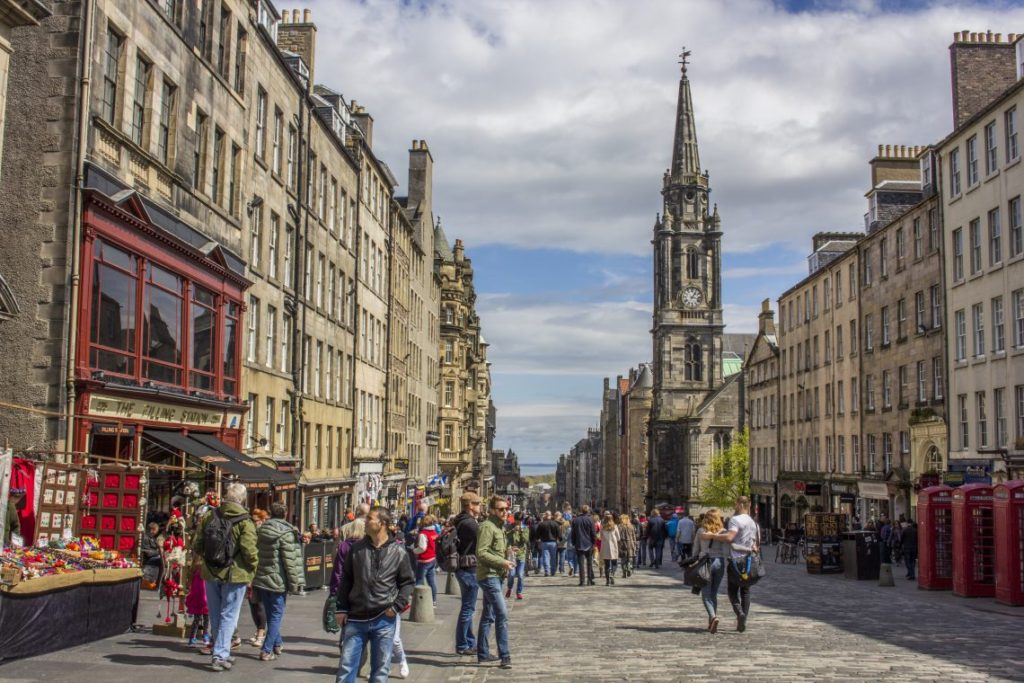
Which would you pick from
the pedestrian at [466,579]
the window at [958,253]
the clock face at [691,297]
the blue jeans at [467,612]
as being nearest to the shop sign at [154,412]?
the pedestrian at [466,579]

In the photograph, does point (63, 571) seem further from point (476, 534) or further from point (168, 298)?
point (168, 298)

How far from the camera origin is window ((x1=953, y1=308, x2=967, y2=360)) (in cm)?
3528

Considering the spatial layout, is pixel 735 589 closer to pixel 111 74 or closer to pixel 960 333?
pixel 111 74

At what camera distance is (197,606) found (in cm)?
1273

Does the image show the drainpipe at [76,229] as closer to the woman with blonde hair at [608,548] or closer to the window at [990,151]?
the woman with blonde hair at [608,548]

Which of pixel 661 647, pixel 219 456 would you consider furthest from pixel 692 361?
pixel 661 647

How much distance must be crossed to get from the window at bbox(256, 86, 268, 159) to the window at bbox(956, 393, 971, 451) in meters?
24.1

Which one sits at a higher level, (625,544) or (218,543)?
(218,543)

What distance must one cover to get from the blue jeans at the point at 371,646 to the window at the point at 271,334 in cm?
2239

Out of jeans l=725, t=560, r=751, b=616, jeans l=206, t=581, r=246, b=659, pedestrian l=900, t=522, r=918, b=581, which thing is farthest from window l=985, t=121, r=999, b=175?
jeans l=206, t=581, r=246, b=659

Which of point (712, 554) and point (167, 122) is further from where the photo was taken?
point (167, 122)

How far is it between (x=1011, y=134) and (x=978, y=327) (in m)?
6.40

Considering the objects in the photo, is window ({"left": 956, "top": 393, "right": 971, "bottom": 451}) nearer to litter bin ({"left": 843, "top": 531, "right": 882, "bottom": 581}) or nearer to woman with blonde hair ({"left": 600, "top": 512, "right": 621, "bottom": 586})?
litter bin ({"left": 843, "top": 531, "right": 882, "bottom": 581})

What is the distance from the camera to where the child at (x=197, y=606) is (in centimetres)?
1272
